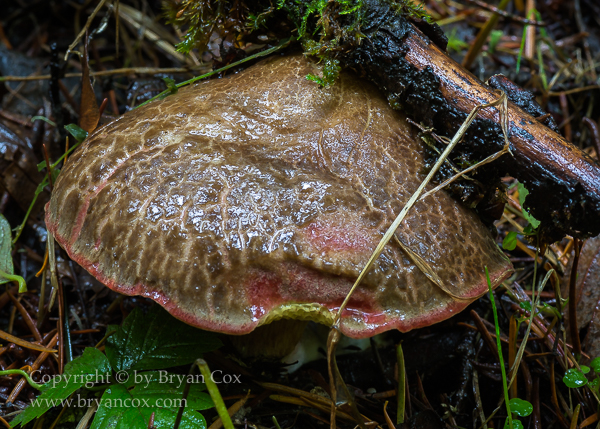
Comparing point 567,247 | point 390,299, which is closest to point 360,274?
point 390,299

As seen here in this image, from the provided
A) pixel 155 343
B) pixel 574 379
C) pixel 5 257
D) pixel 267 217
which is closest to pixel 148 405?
pixel 155 343

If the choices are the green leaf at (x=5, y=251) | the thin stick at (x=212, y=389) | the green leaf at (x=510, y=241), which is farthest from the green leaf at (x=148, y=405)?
the green leaf at (x=510, y=241)

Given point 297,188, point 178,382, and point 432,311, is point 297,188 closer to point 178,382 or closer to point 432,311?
point 432,311

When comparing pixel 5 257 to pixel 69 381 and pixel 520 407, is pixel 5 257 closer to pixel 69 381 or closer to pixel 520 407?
pixel 69 381

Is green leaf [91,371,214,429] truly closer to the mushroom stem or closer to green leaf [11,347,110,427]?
green leaf [11,347,110,427]

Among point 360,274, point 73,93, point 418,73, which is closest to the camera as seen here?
point 360,274

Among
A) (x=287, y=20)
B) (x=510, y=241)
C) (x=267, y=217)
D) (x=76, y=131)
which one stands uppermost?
(x=287, y=20)

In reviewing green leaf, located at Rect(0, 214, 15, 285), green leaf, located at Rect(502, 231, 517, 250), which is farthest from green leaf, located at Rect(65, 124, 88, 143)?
green leaf, located at Rect(502, 231, 517, 250)

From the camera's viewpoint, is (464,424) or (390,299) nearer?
(390,299)
